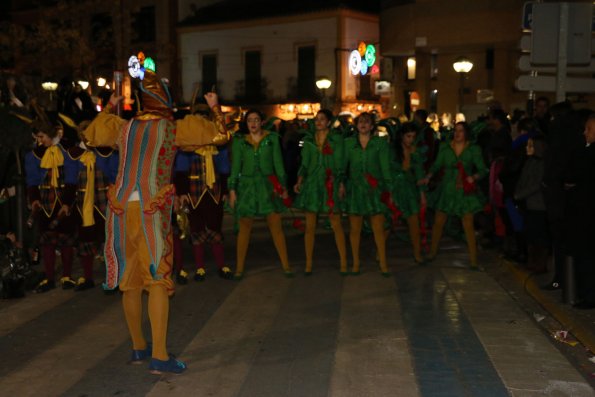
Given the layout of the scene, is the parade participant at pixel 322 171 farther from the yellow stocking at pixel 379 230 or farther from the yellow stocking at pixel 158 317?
the yellow stocking at pixel 158 317

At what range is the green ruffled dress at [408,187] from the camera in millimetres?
9883

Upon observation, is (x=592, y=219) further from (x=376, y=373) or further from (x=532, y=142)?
(x=376, y=373)

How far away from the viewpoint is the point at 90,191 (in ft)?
27.8

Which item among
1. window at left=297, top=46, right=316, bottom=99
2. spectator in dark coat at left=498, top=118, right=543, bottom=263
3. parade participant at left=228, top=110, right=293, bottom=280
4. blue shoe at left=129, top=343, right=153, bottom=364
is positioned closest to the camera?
blue shoe at left=129, top=343, right=153, bottom=364

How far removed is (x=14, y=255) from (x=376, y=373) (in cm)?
465

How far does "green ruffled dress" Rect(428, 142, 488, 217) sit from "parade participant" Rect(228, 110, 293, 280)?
7.03 ft

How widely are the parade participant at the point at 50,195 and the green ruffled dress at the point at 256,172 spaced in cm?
191

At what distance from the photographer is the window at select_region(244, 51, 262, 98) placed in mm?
41406

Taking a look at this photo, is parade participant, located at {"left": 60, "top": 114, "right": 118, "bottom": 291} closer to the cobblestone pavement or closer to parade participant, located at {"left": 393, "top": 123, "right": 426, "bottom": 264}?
the cobblestone pavement

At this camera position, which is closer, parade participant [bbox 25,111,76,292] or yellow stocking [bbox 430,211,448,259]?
parade participant [bbox 25,111,76,292]

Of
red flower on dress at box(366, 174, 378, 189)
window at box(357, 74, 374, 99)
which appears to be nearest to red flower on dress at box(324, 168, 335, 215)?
red flower on dress at box(366, 174, 378, 189)

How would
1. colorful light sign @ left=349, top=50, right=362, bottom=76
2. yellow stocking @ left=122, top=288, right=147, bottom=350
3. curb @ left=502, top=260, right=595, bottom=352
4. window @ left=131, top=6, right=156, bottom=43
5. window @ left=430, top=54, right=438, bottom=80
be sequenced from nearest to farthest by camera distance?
yellow stocking @ left=122, top=288, right=147, bottom=350 → curb @ left=502, top=260, right=595, bottom=352 → colorful light sign @ left=349, top=50, right=362, bottom=76 → window @ left=430, top=54, right=438, bottom=80 → window @ left=131, top=6, right=156, bottom=43

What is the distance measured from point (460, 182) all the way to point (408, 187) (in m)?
0.66

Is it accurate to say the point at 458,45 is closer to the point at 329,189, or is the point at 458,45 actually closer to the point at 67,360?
the point at 329,189
